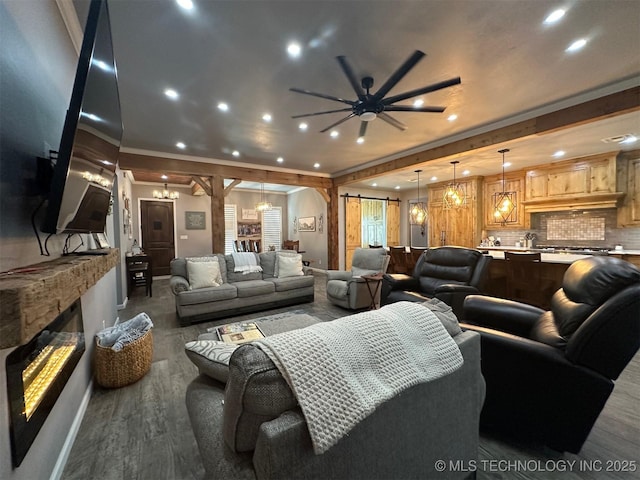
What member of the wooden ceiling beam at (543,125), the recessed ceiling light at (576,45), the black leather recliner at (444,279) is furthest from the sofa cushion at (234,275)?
the recessed ceiling light at (576,45)

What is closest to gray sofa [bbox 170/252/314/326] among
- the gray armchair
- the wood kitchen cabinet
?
the gray armchair

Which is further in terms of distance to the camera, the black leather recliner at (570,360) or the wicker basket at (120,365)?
the wicker basket at (120,365)

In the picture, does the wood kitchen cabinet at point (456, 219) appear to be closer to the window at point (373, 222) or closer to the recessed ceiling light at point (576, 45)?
the window at point (373, 222)

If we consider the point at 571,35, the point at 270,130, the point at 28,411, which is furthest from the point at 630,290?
the point at 270,130

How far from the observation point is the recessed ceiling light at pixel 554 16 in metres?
1.91

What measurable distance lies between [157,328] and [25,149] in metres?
3.03

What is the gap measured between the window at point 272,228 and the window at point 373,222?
2961mm

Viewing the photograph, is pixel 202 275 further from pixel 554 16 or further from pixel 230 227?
pixel 230 227

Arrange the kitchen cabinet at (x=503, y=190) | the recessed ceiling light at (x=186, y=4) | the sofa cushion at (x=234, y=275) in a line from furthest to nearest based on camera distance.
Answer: the kitchen cabinet at (x=503, y=190) < the sofa cushion at (x=234, y=275) < the recessed ceiling light at (x=186, y=4)

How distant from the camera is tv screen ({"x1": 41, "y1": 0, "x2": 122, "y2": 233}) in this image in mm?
1093

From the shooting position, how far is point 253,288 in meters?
4.15

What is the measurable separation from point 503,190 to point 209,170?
6895mm

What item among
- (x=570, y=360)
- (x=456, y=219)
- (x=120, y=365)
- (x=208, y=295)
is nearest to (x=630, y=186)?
(x=456, y=219)

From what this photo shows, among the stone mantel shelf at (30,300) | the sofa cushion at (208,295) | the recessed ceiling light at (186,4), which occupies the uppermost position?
the recessed ceiling light at (186,4)
